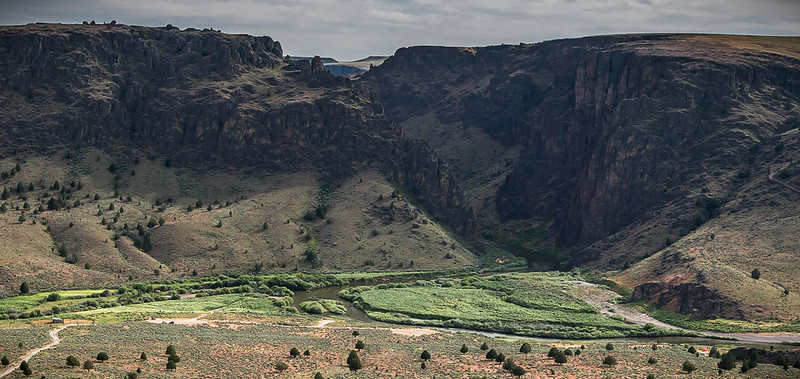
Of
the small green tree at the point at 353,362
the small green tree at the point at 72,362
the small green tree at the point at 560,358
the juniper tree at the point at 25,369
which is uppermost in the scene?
the juniper tree at the point at 25,369

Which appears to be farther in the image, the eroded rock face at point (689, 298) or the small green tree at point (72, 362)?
the eroded rock face at point (689, 298)

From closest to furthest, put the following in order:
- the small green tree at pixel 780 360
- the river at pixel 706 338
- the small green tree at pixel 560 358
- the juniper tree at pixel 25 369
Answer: the juniper tree at pixel 25 369 < the small green tree at pixel 780 360 < the small green tree at pixel 560 358 < the river at pixel 706 338

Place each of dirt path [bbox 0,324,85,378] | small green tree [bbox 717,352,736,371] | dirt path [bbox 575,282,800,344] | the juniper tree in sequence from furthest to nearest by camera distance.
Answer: dirt path [bbox 575,282,800,344] → small green tree [bbox 717,352,736,371] → dirt path [bbox 0,324,85,378] → the juniper tree

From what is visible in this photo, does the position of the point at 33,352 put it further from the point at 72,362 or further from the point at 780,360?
the point at 780,360

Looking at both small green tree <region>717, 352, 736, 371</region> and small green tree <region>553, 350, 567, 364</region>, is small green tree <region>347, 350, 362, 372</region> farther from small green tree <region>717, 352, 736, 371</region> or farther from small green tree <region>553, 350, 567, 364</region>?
small green tree <region>717, 352, 736, 371</region>

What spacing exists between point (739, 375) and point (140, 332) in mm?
65890

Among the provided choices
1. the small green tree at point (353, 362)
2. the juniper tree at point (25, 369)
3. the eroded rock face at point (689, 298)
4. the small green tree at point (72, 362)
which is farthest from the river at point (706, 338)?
the juniper tree at point (25, 369)

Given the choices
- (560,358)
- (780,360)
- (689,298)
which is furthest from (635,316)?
(560,358)

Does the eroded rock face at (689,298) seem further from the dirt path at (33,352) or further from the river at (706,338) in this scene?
the dirt path at (33,352)

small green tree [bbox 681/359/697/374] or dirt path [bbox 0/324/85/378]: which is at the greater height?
small green tree [bbox 681/359/697/374]

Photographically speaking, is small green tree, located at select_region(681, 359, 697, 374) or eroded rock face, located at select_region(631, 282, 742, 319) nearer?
small green tree, located at select_region(681, 359, 697, 374)

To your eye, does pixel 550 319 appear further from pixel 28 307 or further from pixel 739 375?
pixel 28 307

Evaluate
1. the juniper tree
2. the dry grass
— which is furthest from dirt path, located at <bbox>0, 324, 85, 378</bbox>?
the dry grass

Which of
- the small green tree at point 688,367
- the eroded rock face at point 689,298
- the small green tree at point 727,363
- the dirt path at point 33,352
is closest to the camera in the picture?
the dirt path at point 33,352
